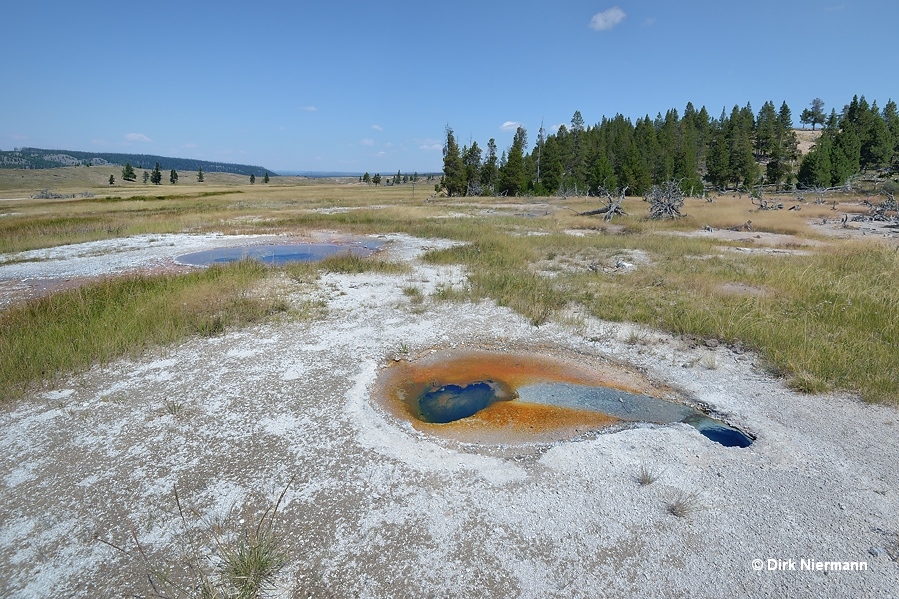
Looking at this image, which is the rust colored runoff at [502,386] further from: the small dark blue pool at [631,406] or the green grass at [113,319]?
the green grass at [113,319]

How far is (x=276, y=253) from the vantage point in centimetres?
1727

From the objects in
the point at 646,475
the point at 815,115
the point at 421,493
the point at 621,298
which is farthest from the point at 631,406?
the point at 815,115

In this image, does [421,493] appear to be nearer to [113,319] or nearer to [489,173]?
[113,319]

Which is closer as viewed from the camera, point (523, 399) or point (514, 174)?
point (523, 399)

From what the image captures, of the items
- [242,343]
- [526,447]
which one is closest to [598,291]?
[526,447]

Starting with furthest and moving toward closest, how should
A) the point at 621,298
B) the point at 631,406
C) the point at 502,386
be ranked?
the point at 621,298, the point at 502,386, the point at 631,406

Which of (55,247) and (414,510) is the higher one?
(55,247)

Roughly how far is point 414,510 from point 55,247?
2173cm

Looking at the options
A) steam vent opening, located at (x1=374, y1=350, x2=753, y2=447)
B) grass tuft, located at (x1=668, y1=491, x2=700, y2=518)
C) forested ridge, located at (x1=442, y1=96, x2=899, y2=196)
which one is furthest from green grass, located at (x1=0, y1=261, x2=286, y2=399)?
forested ridge, located at (x1=442, y1=96, x2=899, y2=196)

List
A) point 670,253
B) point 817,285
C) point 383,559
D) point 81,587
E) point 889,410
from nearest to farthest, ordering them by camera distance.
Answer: point 81,587 → point 383,559 → point 889,410 → point 817,285 → point 670,253

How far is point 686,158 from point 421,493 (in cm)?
5674

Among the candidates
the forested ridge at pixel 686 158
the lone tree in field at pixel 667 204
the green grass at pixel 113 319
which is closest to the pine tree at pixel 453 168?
the forested ridge at pixel 686 158

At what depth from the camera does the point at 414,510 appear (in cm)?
385

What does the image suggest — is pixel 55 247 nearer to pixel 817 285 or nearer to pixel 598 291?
pixel 598 291
